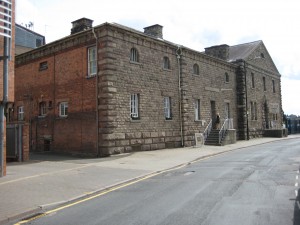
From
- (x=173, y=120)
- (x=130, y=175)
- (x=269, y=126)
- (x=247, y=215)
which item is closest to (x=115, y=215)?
(x=247, y=215)

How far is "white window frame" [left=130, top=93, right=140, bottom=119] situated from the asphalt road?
949 centimetres

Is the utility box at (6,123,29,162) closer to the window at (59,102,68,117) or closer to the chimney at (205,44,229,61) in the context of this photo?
the window at (59,102,68,117)

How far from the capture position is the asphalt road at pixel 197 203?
22.0 feet

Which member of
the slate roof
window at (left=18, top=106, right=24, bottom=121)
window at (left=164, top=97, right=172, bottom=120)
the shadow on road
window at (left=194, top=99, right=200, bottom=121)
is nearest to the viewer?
the shadow on road

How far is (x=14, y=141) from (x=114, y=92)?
5.89m

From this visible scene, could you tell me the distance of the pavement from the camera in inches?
328

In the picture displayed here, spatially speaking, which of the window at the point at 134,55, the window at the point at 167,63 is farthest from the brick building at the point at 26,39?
the window at the point at 134,55

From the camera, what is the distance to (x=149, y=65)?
22.9 meters

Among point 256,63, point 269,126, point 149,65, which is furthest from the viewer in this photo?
point 269,126

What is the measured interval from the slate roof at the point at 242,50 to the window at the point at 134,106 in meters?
17.7

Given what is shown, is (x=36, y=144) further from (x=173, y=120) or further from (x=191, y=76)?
(x=191, y=76)

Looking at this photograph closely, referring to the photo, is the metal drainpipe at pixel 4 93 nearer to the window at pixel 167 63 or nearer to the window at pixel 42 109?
the window at pixel 42 109

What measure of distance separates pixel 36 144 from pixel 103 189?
15819 millimetres

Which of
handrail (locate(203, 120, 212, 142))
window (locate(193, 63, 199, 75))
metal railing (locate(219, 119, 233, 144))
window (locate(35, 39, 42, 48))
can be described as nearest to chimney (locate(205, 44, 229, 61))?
metal railing (locate(219, 119, 233, 144))
